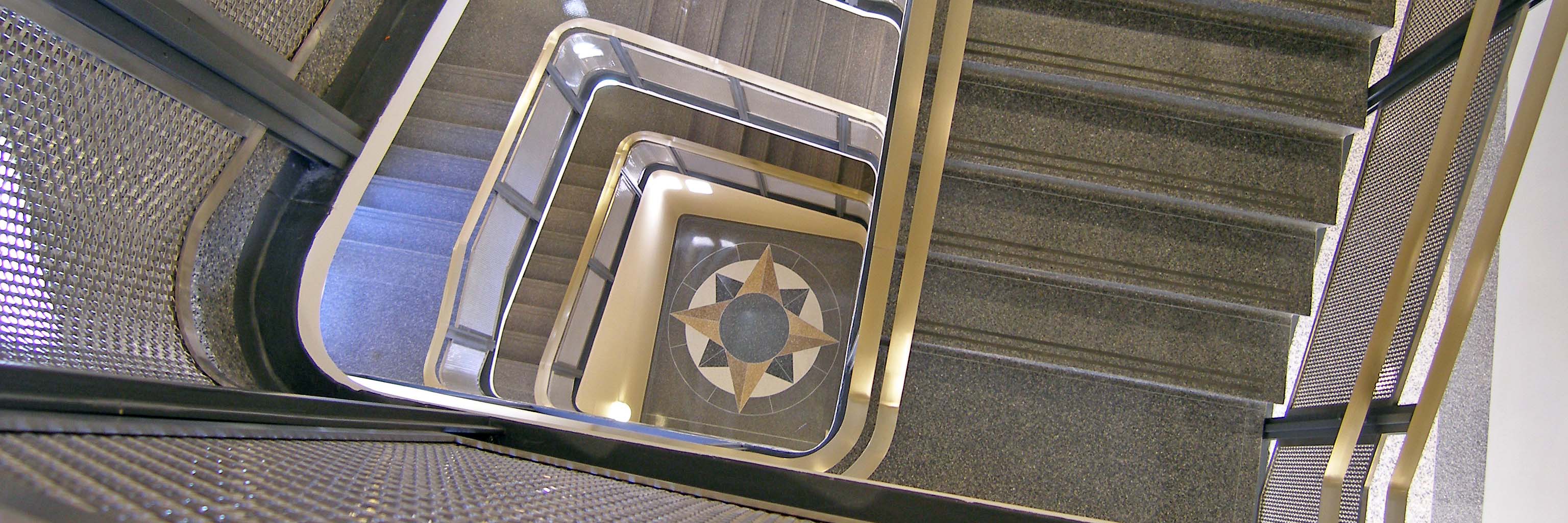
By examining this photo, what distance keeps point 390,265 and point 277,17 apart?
109 inches

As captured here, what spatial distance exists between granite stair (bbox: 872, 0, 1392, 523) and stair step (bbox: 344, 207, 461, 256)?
3.41 m

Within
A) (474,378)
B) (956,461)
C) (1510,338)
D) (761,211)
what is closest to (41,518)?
(956,461)

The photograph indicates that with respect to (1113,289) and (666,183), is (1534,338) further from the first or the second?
(666,183)

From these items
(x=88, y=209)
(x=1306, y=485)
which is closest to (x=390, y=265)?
(x=88, y=209)

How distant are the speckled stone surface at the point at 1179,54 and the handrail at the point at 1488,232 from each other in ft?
1.96

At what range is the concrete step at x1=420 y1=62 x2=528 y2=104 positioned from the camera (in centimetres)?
500

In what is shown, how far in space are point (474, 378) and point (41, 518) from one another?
14.4 ft

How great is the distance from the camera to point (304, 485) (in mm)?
1003

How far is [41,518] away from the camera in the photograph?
65 centimetres

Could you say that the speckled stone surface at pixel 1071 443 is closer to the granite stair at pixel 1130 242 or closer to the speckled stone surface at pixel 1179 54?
the granite stair at pixel 1130 242

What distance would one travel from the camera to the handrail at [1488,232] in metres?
1.87

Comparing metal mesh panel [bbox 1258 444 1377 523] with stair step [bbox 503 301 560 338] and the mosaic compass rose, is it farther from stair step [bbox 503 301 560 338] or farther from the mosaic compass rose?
stair step [bbox 503 301 560 338]

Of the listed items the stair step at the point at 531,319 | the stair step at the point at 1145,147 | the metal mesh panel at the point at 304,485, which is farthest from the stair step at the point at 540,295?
the metal mesh panel at the point at 304,485

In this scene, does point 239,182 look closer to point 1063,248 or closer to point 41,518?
point 41,518
